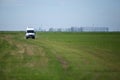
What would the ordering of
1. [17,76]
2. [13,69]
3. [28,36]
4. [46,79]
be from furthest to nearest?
[28,36] < [13,69] < [17,76] < [46,79]

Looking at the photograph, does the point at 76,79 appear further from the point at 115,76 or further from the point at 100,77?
the point at 115,76

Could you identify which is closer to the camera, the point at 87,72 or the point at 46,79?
the point at 46,79

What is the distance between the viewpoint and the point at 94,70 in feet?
47.3

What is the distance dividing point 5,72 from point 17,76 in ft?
4.56

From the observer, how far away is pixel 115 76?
498 inches

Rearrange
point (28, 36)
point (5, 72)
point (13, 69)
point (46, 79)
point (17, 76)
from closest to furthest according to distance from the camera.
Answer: point (46, 79)
point (17, 76)
point (5, 72)
point (13, 69)
point (28, 36)

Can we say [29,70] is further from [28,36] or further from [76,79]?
[28,36]

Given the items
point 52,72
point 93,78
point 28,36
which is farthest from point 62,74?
point 28,36

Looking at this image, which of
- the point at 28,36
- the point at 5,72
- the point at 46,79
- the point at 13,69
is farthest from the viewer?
the point at 28,36

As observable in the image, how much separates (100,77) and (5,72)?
5121 millimetres

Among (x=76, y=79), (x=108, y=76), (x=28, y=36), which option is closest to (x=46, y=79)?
(x=76, y=79)

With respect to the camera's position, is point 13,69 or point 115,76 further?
point 13,69

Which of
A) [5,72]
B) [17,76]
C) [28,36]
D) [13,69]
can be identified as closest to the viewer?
[17,76]

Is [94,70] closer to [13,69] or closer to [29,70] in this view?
[29,70]
